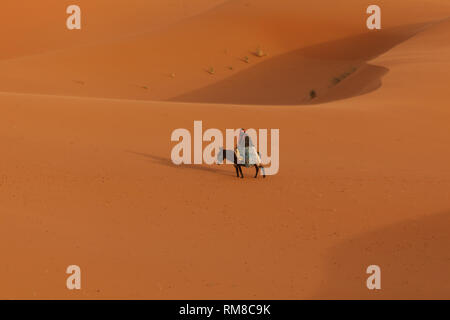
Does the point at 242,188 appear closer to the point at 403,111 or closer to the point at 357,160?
the point at 357,160

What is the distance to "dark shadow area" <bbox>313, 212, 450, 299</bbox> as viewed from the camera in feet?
22.3

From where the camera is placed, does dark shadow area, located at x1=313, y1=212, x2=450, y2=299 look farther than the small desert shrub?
No

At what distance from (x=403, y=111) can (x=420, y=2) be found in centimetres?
2497

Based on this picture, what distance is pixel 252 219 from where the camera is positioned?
28.8 ft

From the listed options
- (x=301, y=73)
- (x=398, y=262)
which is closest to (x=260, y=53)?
(x=301, y=73)

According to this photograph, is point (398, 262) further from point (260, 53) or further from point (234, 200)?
point (260, 53)

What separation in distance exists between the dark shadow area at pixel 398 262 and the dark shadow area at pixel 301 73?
16.7 meters

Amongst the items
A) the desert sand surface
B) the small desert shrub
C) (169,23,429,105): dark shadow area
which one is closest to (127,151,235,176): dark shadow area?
the desert sand surface

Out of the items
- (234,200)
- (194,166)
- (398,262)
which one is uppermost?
(194,166)

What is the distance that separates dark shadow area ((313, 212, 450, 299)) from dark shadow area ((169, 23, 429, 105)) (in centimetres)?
1674

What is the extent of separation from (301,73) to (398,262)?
2306 cm

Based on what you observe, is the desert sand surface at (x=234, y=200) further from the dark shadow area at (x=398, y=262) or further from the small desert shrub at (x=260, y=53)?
the small desert shrub at (x=260, y=53)

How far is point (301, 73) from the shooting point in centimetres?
3003

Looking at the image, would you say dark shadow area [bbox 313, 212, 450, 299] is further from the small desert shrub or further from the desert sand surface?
the small desert shrub
